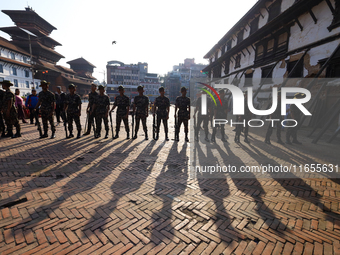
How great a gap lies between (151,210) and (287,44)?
1514cm

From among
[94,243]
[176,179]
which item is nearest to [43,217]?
[94,243]

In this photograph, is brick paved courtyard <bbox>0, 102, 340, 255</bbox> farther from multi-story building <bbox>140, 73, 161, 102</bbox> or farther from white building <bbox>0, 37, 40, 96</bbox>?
multi-story building <bbox>140, 73, 161, 102</bbox>

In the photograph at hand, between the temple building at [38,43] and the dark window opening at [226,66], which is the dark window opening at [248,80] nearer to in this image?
the dark window opening at [226,66]

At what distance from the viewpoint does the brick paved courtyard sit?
2025 mm

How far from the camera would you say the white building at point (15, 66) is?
105 feet

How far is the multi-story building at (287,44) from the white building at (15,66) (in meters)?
39.4

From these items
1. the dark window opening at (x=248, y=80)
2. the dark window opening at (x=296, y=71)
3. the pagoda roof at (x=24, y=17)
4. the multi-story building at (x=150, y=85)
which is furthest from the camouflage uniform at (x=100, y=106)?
the multi-story building at (x=150, y=85)

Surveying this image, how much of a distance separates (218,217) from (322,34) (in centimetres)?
1259

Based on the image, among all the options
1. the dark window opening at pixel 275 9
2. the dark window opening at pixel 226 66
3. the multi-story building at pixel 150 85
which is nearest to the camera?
the dark window opening at pixel 275 9

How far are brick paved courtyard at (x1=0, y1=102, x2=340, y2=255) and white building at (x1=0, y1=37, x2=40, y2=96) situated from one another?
130 feet

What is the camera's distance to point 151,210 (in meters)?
2.63

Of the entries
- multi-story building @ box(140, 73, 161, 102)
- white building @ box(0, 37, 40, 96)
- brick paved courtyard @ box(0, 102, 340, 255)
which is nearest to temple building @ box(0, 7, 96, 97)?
white building @ box(0, 37, 40, 96)

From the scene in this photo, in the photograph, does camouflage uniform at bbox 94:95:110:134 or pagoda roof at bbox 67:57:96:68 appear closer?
camouflage uniform at bbox 94:95:110:134

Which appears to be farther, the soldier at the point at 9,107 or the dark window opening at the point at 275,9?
the dark window opening at the point at 275,9
